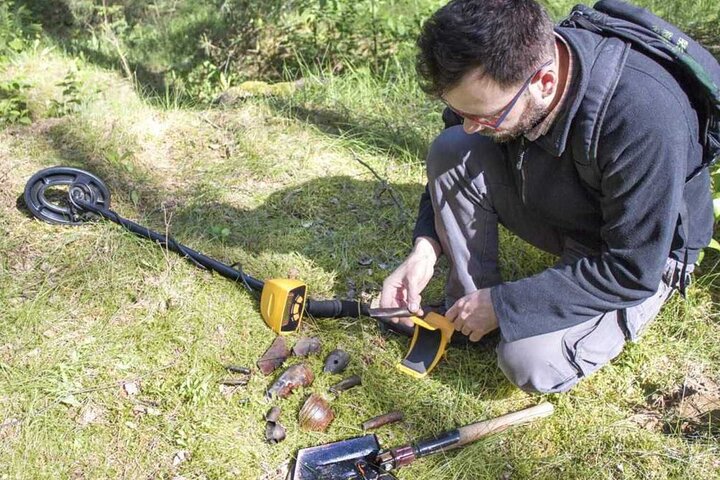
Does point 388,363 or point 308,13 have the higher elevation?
point 308,13

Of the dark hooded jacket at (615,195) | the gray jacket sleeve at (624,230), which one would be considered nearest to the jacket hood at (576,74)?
the dark hooded jacket at (615,195)

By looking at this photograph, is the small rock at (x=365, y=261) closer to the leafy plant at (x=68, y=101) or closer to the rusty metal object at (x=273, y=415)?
the rusty metal object at (x=273, y=415)

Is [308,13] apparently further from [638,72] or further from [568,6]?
[638,72]

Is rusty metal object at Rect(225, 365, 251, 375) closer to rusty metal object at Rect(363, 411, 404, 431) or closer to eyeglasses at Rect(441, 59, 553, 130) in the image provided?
rusty metal object at Rect(363, 411, 404, 431)

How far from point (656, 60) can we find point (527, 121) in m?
0.41

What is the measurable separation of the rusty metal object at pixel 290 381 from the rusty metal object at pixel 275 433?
0.50 ft

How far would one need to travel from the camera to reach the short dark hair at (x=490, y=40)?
179 cm

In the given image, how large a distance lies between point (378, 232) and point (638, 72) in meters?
1.75

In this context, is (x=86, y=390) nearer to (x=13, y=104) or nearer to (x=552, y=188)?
(x=552, y=188)

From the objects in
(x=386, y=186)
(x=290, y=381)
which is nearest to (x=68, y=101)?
(x=386, y=186)

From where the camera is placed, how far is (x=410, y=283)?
2508 millimetres

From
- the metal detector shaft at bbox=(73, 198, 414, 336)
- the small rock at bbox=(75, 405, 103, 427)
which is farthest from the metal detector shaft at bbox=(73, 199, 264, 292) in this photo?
the small rock at bbox=(75, 405, 103, 427)

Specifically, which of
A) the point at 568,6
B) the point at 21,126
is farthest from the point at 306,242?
the point at 568,6

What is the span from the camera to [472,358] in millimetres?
2721
